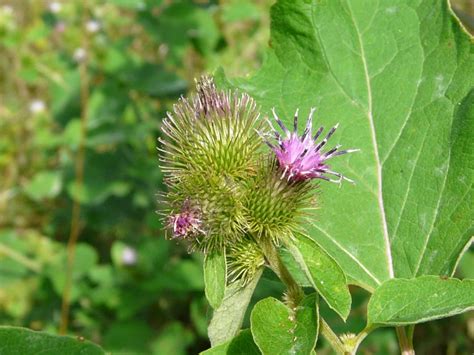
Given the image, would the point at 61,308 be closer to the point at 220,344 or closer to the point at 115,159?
the point at 115,159

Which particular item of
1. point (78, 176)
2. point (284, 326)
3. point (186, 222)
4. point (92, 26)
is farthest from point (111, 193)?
point (284, 326)

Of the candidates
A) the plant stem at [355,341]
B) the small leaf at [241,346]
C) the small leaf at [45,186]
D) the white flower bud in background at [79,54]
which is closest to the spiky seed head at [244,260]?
the small leaf at [241,346]

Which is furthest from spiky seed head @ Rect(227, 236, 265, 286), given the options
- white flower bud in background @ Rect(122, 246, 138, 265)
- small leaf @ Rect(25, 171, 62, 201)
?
small leaf @ Rect(25, 171, 62, 201)

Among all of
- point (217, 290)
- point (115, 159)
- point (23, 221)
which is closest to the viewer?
point (217, 290)

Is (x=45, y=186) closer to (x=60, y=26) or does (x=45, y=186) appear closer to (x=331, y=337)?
(x=60, y=26)

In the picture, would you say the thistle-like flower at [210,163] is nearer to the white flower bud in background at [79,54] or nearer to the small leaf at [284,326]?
the small leaf at [284,326]

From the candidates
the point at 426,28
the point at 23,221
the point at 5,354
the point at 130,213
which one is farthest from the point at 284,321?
the point at 23,221
